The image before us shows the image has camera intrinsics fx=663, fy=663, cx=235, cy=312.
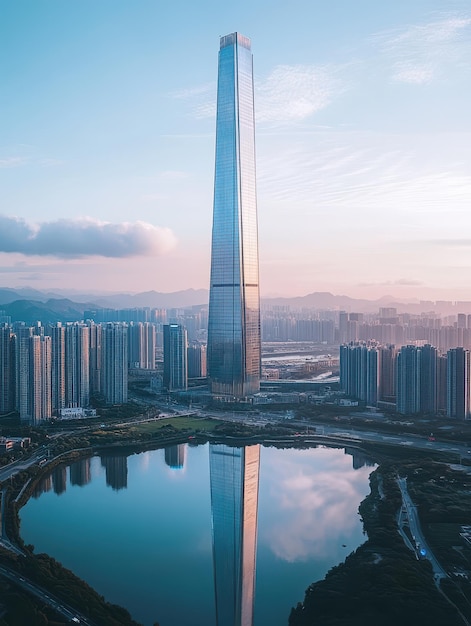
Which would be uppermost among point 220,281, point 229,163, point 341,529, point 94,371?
point 229,163

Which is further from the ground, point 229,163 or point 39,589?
point 229,163

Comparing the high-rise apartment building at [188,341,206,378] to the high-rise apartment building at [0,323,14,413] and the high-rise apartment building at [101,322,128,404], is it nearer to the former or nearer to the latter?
the high-rise apartment building at [101,322,128,404]

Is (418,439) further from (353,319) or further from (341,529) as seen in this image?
(353,319)

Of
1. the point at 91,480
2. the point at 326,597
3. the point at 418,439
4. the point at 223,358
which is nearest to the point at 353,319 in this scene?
the point at 223,358

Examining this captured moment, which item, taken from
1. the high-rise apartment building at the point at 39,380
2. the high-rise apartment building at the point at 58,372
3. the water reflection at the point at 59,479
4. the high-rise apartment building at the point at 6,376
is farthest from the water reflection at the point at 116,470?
the high-rise apartment building at the point at 6,376

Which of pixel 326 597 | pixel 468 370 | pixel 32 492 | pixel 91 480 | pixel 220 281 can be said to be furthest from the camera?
pixel 220 281

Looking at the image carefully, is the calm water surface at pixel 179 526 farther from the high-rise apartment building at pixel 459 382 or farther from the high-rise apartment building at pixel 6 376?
the high-rise apartment building at pixel 6 376

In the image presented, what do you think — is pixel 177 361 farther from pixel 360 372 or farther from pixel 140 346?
pixel 140 346
